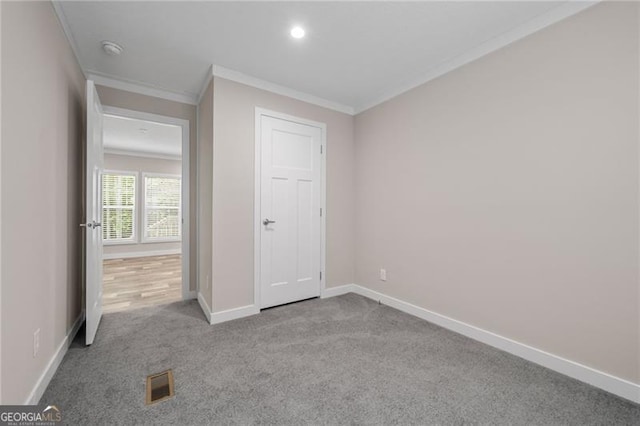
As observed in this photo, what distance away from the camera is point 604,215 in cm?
170

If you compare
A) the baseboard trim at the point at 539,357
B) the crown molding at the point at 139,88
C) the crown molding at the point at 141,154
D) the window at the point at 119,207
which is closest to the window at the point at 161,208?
the window at the point at 119,207

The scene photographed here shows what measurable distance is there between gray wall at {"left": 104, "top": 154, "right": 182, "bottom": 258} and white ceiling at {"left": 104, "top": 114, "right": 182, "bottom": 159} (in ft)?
0.58

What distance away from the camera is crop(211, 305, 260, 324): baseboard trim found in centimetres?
266

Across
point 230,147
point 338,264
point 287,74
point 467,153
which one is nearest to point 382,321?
point 338,264

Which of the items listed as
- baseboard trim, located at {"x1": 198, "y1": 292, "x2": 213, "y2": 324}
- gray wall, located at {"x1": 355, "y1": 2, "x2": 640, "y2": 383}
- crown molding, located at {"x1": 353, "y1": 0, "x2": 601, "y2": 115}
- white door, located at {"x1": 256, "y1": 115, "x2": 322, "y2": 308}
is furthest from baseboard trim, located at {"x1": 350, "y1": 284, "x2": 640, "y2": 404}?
crown molding, located at {"x1": 353, "y1": 0, "x2": 601, "y2": 115}

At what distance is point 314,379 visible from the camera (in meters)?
1.79

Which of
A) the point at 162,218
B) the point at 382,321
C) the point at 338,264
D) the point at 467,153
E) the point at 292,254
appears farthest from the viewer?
the point at 162,218

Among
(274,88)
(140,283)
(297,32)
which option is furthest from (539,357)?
(140,283)

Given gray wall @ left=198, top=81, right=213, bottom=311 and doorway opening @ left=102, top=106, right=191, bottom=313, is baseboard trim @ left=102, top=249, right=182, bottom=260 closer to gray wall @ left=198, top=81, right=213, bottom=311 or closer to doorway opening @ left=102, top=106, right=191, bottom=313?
doorway opening @ left=102, top=106, right=191, bottom=313

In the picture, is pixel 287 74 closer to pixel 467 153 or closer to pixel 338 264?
pixel 467 153

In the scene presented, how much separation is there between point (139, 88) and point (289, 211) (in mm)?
2145

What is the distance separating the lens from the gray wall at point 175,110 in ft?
9.68

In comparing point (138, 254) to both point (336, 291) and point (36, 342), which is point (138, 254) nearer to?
point (336, 291)

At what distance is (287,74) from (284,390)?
2764 mm
